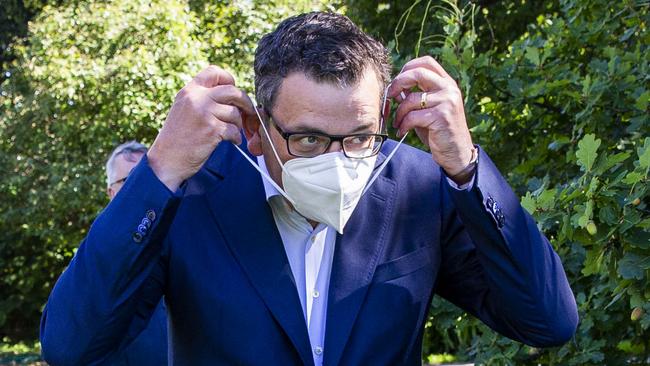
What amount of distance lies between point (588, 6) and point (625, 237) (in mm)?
1619

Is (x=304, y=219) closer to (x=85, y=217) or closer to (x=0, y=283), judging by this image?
(x=85, y=217)

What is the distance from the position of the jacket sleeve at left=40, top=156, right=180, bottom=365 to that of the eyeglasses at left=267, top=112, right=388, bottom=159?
0.30 metres

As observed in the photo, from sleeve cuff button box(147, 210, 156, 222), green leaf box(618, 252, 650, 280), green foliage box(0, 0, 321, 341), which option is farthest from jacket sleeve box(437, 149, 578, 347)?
green foliage box(0, 0, 321, 341)

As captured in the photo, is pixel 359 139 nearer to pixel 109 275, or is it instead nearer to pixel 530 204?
pixel 109 275

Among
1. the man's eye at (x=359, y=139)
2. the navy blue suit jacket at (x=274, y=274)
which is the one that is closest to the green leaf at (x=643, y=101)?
the navy blue suit jacket at (x=274, y=274)

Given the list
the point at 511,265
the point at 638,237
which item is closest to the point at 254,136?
the point at 511,265

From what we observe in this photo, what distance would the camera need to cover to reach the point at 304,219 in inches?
96.2

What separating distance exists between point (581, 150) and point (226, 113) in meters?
1.26

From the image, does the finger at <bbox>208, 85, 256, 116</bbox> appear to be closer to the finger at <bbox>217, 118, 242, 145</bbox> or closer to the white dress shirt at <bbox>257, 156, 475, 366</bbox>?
the finger at <bbox>217, 118, 242, 145</bbox>

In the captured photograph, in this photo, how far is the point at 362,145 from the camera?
7.64 feet

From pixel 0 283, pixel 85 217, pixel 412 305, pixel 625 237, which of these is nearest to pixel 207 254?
pixel 412 305

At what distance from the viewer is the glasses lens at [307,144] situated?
2285 millimetres

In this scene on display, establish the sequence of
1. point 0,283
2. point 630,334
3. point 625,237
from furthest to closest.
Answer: point 0,283
point 630,334
point 625,237

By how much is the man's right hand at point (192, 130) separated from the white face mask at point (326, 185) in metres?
0.17
